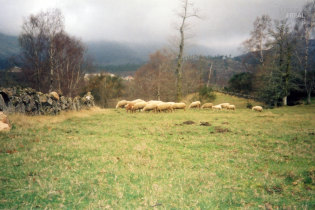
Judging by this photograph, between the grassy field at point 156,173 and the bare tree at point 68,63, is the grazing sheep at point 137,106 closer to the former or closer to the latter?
the grassy field at point 156,173

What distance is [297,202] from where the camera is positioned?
3.52m

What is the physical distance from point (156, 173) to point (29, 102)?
11.9m

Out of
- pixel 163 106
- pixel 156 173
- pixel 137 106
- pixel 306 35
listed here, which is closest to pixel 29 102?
pixel 137 106

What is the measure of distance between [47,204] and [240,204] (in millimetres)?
3139

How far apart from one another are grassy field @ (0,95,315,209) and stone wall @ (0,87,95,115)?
489 cm

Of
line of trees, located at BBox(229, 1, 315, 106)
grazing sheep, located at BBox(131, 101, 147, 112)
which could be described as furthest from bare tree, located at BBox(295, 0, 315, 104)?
grazing sheep, located at BBox(131, 101, 147, 112)

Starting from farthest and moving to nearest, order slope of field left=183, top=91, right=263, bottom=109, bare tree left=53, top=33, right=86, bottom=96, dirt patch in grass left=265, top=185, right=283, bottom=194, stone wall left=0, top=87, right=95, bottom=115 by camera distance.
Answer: slope of field left=183, top=91, right=263, bottom=109 < bare tree left=53, top=33, right=86, bottom=96 < stone wall left=0, top=87, right=95, bottom=115 < dirt patch in grass left=265, top=185, right=283, bottom=194

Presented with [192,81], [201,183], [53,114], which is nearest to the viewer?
[201,183]

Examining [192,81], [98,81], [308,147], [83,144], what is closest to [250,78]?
[192,81]

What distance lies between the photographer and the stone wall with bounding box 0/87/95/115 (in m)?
12.0

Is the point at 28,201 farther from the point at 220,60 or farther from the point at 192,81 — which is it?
the point at 220,60

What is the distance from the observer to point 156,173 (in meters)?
4.57

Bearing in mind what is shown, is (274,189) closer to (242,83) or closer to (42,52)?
(42,52)

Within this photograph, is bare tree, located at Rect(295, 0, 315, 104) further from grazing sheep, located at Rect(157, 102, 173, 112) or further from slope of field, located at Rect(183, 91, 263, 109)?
grazing sheep, located at Rect(157, 102, 173, 112)
